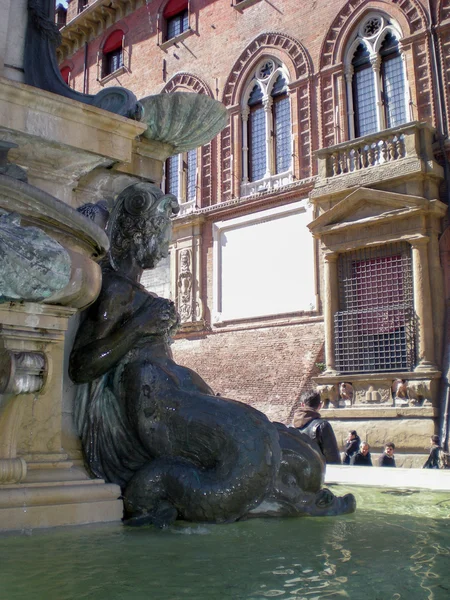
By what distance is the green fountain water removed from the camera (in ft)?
5.60

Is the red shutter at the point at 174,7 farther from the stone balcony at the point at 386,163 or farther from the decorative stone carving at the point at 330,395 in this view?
the decorative stone carving at the point at 330,395

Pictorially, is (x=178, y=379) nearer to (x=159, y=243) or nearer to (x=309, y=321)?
(x=159, y=243)

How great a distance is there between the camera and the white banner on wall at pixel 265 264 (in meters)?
17.6

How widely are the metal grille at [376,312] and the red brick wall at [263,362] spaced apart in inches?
40.2

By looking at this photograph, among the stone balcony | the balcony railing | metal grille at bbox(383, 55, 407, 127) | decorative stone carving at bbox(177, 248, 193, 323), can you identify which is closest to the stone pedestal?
the stone balcony

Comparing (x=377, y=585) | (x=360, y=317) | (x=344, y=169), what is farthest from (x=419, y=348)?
(x=377, y=585)

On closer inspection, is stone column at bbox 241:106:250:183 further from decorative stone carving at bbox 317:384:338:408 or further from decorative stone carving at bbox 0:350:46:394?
decorative stone carving at bbox 0:350:46:394

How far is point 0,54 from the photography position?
3510 millimetres

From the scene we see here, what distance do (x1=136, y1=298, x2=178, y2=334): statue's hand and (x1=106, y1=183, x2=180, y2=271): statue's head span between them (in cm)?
37

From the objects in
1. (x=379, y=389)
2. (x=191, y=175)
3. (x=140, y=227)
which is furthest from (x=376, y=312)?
(x=140, y=227)

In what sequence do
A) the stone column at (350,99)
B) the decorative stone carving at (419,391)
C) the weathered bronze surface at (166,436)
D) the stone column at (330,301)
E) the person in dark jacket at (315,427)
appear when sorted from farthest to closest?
the stone column at (350,99)
the stone column at (330,301)
the decorative stone carving at (419,391)
the person in dark jacket at (315,427)
the weathered bronze surface at (166,436)

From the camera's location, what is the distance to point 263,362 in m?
17.6

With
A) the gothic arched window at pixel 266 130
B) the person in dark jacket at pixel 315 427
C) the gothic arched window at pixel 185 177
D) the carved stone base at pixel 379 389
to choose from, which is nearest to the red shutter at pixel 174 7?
the gothic arched window at pixel 266 130

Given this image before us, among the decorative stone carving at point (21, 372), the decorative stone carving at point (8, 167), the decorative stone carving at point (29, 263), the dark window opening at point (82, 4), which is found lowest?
the decorative stone carving at point (21, 372)
